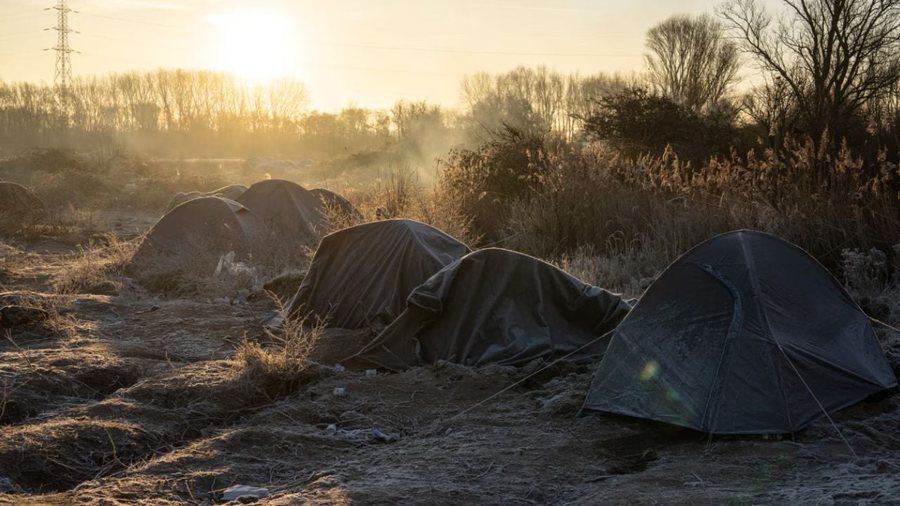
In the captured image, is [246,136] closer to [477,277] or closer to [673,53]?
[673,53]

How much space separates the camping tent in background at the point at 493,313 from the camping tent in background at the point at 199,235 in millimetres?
6925

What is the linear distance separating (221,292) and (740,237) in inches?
324

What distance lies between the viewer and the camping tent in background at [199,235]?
14.2 m

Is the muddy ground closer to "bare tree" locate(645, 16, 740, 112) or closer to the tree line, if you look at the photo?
the tree line

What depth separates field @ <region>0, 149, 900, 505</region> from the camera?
4539 mm

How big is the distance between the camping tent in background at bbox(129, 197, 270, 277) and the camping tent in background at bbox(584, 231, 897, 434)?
9.42m

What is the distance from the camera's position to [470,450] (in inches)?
209

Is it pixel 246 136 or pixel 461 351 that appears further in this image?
pixel 246 136

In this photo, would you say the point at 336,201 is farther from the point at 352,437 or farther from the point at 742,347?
the point at 742,347

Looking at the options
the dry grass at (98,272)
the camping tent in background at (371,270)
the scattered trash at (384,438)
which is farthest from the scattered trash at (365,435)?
the dry grass at (98,272)

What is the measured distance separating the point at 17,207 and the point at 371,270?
15.2 meters

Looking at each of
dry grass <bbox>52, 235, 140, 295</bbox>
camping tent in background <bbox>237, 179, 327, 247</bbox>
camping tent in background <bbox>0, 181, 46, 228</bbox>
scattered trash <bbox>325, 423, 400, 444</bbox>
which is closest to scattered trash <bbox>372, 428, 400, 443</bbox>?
scattered trash <bbox>325, 423, 400, 444</bbox>

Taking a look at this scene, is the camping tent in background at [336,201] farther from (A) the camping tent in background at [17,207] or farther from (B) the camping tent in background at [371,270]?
(A) the camping tent in background at [17,207]

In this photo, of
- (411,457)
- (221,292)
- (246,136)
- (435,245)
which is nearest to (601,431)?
(411,457)
